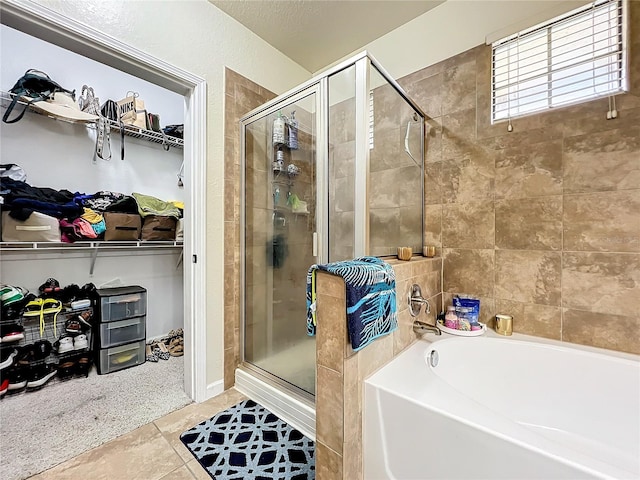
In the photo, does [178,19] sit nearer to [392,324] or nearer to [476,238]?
[392,324]

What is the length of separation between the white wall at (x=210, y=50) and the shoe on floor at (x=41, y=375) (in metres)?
1.17

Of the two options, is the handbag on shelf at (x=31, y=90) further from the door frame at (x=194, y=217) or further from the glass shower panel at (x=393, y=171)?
the glass shower panel at (x=393, y=171)

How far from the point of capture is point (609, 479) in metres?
0.61

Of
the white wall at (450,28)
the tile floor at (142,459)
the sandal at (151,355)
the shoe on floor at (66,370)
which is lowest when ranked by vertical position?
the sandal at (151,355)

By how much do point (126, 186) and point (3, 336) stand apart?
1401mm

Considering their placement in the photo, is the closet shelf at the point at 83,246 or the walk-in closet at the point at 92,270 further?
the closet shelf at the point at 83,246

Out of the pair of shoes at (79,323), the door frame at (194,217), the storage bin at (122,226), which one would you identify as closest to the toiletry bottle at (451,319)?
the door frame at (194,217)

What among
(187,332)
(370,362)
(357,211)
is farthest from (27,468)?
(357,211)

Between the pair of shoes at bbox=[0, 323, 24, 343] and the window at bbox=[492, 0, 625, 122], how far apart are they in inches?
133

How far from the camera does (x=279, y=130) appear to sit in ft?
6.03

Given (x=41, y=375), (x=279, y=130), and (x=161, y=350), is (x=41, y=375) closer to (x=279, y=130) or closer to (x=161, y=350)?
(x=161, y=350)

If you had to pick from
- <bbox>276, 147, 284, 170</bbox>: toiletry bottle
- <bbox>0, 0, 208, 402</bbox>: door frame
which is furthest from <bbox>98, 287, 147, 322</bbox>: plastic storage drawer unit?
<bbox>276, 147, 284, 170</bbox>: toiletry bottle

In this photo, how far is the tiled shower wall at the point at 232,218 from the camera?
6.22 feet

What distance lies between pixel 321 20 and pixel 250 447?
2.73m
